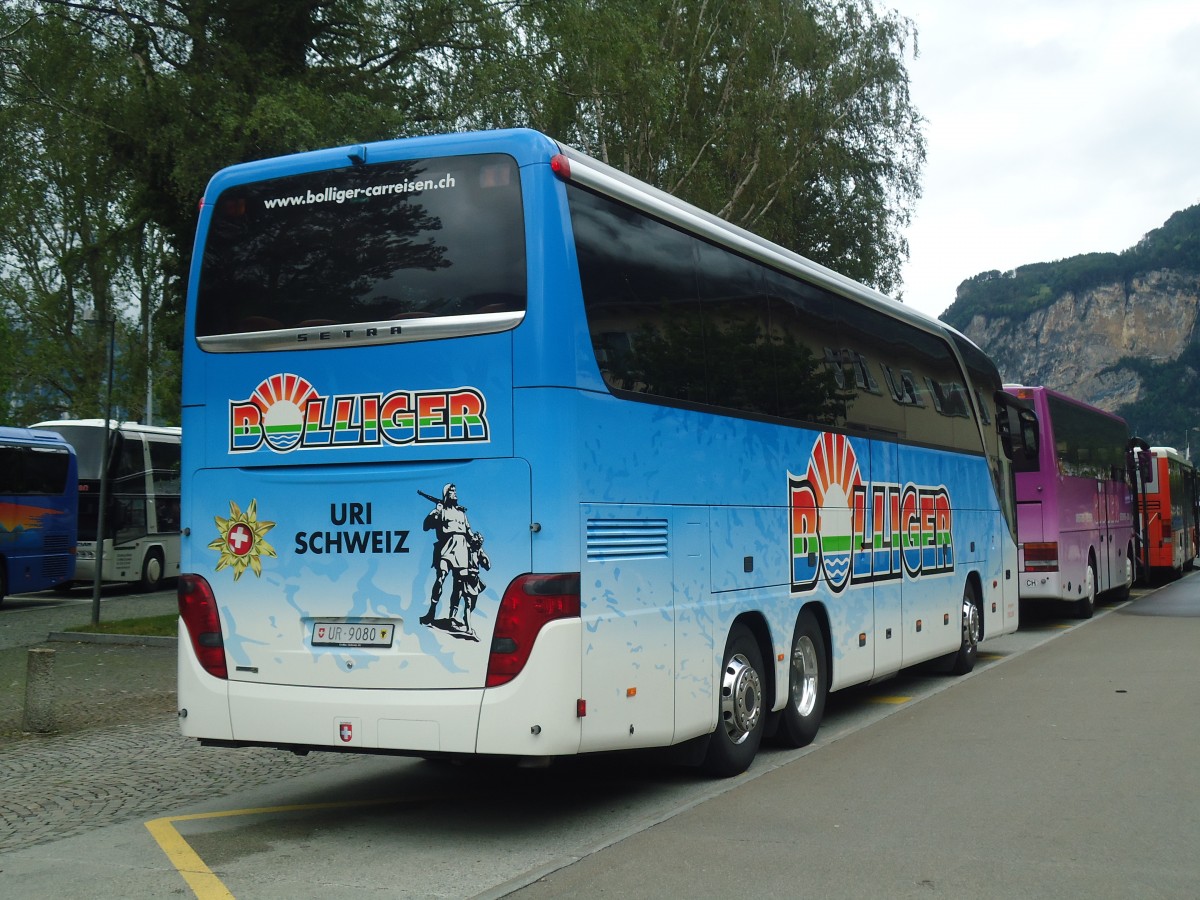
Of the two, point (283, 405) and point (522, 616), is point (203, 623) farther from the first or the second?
point (522, 616)

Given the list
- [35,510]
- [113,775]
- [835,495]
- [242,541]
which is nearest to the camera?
[242,541]

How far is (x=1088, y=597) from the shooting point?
2172 cm

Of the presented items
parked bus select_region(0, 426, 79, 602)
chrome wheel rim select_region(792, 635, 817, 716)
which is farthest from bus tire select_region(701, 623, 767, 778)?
parked bus select_region(0, 426, 79, 602)

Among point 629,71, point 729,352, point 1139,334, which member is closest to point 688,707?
point 729,352

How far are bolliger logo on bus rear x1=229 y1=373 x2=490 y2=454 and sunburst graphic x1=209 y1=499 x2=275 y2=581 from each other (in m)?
0.36

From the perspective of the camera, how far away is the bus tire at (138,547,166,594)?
94.1ft

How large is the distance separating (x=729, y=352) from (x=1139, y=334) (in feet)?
649

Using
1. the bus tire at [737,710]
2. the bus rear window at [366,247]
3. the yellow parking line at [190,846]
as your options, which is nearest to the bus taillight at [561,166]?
the bus rear window at [366,247]

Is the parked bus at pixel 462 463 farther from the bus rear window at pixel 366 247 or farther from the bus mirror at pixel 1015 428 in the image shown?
the bus mirror at pixel 1015 428

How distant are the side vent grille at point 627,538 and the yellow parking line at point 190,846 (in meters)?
2.22

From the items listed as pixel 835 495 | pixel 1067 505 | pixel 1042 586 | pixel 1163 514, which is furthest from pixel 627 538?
pixel 1163 514

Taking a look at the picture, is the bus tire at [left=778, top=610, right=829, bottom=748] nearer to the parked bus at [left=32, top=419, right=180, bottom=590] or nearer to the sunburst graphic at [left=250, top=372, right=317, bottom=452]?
the sunburst graphic at [left=250, top=372, right=317, bottom=452]

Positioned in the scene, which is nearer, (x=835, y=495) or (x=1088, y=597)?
(x=835, y=495)

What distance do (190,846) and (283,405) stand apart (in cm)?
232
